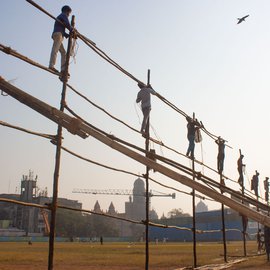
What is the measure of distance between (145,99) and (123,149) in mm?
6371

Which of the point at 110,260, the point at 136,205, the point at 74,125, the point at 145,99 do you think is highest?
the point at 136,205

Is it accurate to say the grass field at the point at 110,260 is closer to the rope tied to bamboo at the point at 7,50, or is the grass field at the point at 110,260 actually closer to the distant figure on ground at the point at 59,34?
the distant figure on ground at the point at 59,34

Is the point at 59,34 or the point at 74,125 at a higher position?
the point at 59,34

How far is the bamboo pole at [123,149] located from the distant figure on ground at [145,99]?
19.4 feet

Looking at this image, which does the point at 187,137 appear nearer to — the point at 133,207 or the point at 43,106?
the point at 43,106

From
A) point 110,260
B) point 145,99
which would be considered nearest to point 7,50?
point 145,99

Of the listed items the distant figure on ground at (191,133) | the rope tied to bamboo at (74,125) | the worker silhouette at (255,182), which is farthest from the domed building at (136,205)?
the rope tied to bamboo at (74,125)

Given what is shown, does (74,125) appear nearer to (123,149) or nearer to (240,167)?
(123,149)

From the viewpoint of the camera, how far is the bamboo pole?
4.71 meters

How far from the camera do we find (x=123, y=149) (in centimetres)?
527

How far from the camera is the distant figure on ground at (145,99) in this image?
37.5ft

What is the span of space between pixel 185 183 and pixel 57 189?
300 centimetres

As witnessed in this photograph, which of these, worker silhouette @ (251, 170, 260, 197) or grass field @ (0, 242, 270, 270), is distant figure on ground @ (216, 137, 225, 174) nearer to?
grass field @ (0, 242, 270, 270)

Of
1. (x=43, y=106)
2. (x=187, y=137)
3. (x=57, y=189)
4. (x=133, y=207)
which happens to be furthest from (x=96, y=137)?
(x=133, y=207)
